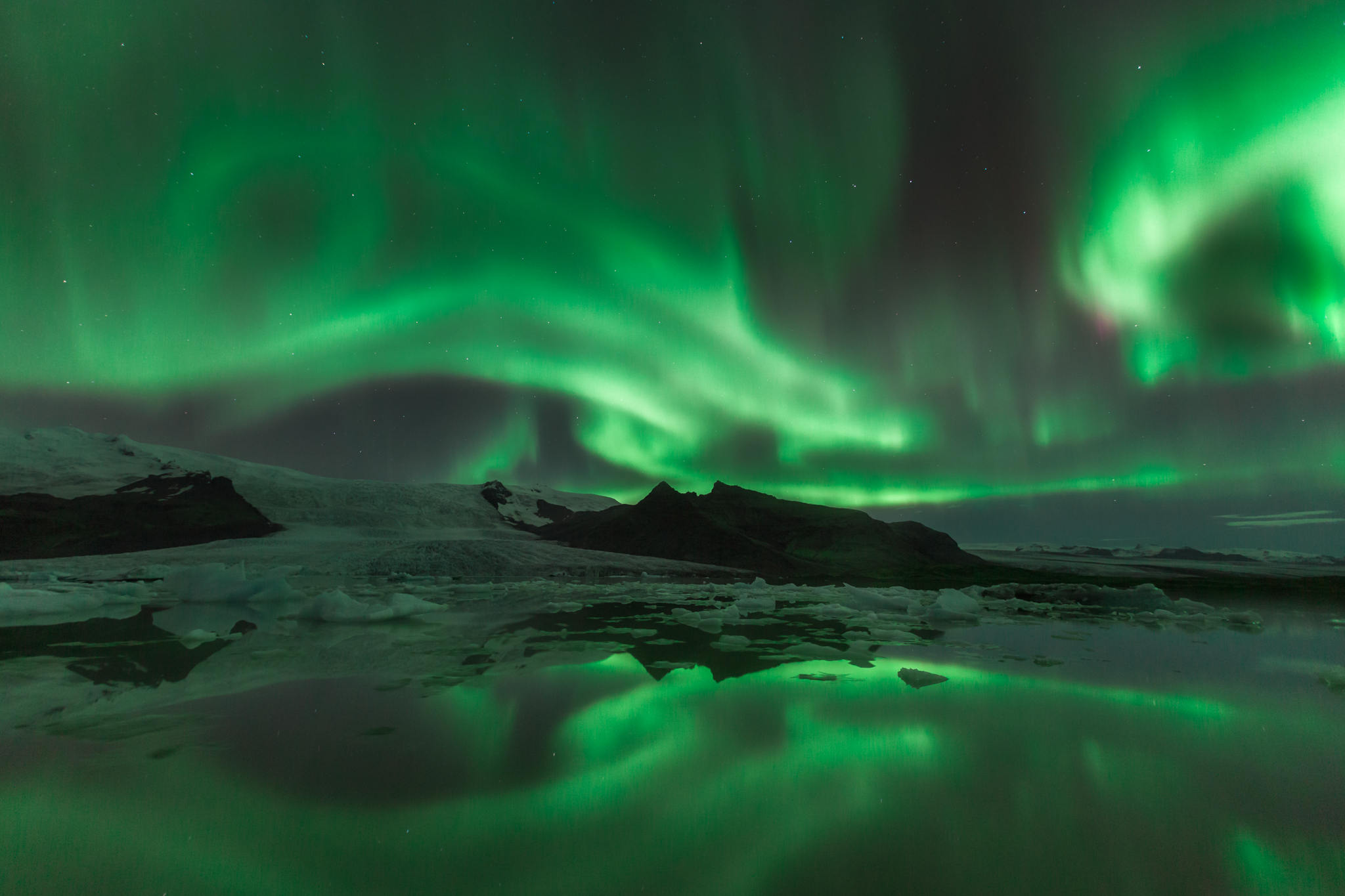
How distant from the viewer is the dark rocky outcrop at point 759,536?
72.9 metres

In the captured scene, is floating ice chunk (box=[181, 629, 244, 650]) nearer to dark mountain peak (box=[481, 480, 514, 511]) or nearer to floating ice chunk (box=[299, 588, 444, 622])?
floating ice chunk (box=[299, 588, 444, 622])

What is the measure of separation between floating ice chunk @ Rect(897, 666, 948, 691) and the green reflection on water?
69.1 inches

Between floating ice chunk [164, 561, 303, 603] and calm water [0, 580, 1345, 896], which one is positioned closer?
calm water [0, 580, 1345, 896]

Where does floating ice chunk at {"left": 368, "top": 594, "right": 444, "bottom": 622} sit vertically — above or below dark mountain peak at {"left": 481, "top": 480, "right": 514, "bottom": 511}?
below

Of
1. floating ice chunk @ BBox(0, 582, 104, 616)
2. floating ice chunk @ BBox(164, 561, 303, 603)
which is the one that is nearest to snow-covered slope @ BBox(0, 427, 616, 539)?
floating ice chunk @ BBox(164, 561, 303, 603)

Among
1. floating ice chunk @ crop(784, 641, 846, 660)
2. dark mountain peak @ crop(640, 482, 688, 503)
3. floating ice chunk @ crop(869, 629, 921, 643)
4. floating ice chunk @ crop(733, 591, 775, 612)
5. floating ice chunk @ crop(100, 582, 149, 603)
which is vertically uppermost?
dark mountain peak @ crop(640, 482, 688, 503)

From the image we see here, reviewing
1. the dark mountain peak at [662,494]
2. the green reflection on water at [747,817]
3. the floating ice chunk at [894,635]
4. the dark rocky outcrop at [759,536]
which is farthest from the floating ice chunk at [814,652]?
the dark mountain peak at [662,494]

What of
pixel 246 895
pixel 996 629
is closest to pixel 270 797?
pixel 246 895

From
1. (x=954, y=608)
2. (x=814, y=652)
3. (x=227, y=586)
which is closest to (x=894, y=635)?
(x=814, y=652)

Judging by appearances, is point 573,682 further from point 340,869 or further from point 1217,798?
point 1217,798

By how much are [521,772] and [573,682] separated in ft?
10.3

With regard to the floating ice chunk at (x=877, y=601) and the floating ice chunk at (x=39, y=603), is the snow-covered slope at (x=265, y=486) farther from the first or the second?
the floating ice chunk at (x=877, y=601)

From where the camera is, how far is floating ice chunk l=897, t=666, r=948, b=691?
794 cm

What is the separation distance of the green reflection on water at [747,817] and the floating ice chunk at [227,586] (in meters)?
15.6
